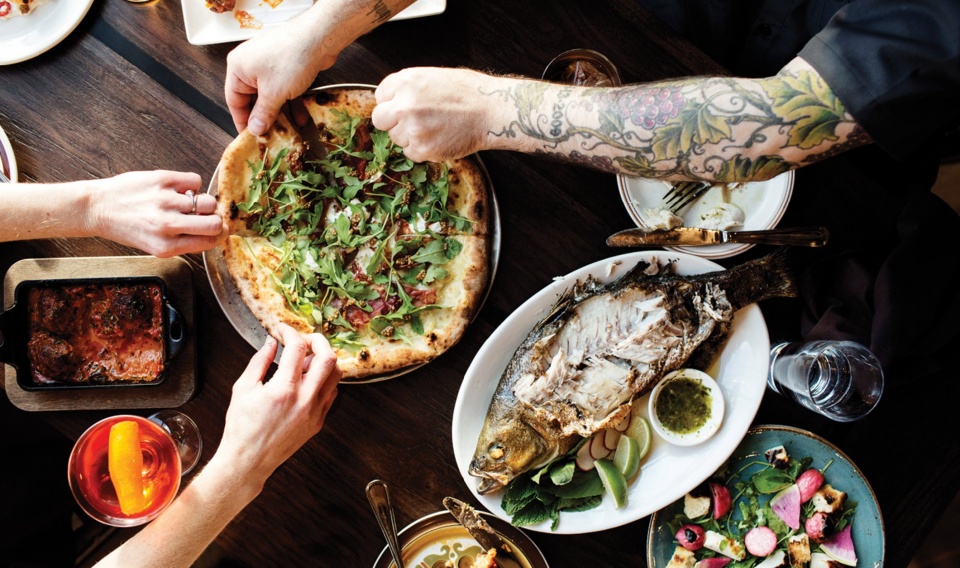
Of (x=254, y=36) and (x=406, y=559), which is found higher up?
(x=254, y=36)

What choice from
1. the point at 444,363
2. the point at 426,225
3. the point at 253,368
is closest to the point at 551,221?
the point at 426,225

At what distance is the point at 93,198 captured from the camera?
2.10 meters

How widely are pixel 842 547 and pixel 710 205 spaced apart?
56.3 inches

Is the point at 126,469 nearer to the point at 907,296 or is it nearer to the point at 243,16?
the point at 243,16

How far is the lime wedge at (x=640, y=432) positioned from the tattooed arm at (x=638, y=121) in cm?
100

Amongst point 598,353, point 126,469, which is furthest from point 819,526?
point 126,469

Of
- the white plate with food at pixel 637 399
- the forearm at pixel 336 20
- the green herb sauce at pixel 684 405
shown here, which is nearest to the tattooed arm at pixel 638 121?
the forearm at pixel 336 20

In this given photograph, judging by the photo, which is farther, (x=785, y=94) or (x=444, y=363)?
(x=444, y=363)

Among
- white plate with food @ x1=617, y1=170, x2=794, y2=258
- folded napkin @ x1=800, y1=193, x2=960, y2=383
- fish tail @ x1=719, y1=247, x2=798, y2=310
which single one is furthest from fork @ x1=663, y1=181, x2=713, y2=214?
folded napkin @ x1=800, y1=193, x2=960, y2=383

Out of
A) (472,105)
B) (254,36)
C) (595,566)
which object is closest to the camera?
(472,105)

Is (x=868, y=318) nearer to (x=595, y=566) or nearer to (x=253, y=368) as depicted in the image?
(x=595, y=566)

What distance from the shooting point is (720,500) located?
2.44 metres

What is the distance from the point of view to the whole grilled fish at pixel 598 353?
2252 millimetres

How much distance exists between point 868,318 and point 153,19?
288cm
